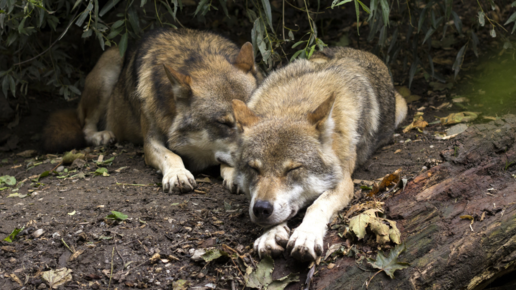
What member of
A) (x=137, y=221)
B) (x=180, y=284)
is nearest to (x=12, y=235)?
(x=137, y=221)

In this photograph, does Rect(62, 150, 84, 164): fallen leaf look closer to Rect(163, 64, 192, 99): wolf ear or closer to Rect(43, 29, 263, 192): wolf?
Rect(43, 29, 263, 192): wolf

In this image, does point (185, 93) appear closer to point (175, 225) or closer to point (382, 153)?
point (175, 225)

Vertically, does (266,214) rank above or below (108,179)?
above

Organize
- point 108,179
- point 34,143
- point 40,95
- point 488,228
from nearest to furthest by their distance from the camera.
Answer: point 488,228 → point 108,179 → point 34,143 → point 40,95

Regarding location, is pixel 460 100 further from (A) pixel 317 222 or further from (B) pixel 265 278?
(B) pixel 265 278

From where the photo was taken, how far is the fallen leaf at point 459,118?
15.5 feet

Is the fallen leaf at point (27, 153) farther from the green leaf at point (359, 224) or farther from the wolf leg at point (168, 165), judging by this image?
the green leaf at point (359, 224)

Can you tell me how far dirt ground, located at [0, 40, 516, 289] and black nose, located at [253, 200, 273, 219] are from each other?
10.3 inches

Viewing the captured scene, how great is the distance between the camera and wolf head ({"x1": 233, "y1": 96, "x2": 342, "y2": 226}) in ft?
9.86

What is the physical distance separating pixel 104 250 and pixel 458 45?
5.97m

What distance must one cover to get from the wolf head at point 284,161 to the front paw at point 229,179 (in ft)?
1.50

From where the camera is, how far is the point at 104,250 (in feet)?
9.58

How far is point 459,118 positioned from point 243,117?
2695 mm

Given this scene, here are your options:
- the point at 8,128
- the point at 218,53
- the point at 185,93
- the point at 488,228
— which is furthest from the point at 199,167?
the point at 8,128
